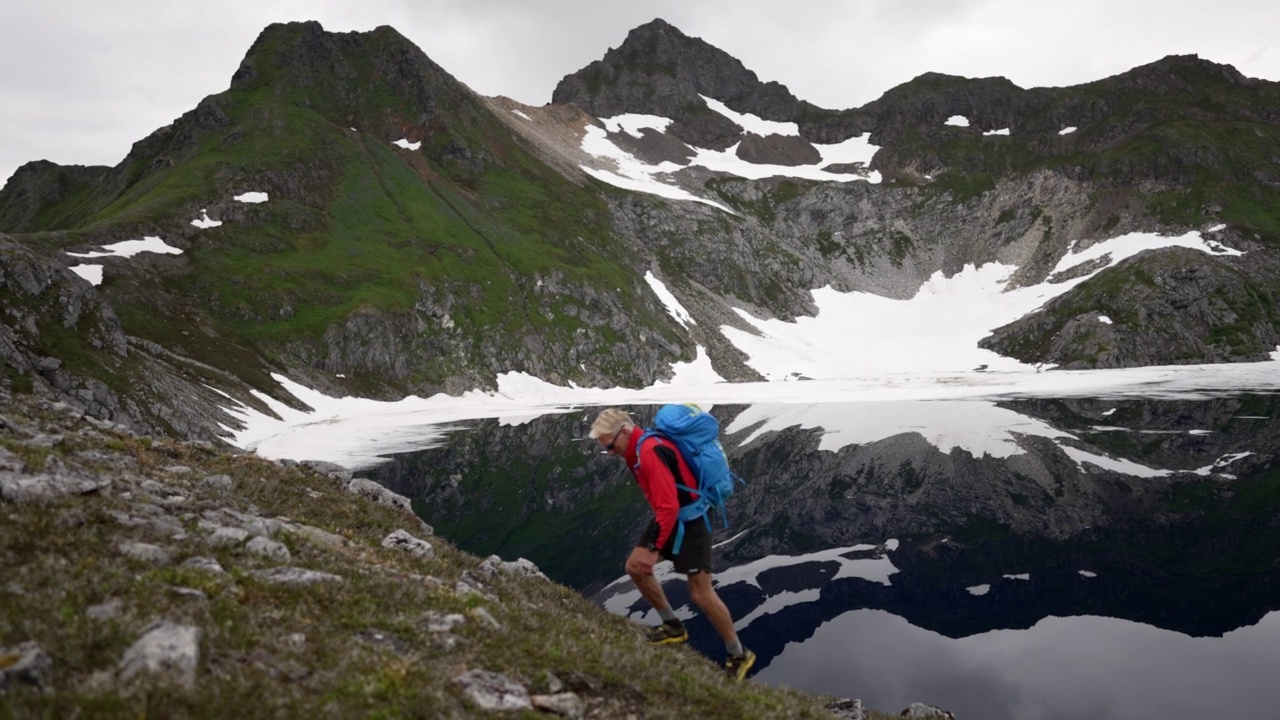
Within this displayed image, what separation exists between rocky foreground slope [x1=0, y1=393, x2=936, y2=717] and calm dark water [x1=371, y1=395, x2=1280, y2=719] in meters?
6.72

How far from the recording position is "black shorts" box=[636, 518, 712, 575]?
37.3ft

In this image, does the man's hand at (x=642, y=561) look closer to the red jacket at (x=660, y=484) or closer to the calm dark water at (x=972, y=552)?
the red jacket at (x=660, y=484)

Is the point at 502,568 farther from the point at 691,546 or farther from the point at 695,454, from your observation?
the point at 695,454

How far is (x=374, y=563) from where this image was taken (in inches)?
480

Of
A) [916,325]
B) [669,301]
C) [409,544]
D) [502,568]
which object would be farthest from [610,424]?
[916,325]

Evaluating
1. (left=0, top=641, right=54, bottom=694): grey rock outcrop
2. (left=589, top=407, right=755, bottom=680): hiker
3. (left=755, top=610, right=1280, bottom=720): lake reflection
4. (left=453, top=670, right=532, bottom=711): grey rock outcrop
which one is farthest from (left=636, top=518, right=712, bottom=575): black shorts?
(left=0, top=641, right=54, bottom=694): grey rock outcrop

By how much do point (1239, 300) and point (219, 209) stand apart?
197m

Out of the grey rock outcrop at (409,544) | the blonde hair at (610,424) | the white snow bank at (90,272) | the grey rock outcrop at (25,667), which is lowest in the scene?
the grey rock outcrop at (409,544)

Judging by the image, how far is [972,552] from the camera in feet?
83.9

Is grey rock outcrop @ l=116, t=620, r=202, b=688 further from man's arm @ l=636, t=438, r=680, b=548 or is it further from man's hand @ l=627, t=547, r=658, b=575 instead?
man's hand @ l=627, t=547, r=658, b=575

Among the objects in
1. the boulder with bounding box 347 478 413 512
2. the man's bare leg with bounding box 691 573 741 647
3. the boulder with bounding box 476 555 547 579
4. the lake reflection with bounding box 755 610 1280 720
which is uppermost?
the man's bare leg with bounding box 691 573 741 647

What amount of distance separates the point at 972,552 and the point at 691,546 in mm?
18482

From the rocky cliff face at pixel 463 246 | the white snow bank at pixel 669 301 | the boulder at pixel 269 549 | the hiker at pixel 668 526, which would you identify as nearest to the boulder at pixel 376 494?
the boulder at pixel 269 549

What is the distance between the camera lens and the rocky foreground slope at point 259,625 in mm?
6031
